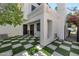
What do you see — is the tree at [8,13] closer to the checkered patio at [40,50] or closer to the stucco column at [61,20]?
the checkered patio at [40,50]

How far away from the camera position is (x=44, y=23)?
4492mm

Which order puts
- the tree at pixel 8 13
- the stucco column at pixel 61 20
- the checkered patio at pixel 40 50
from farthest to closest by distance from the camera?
1. the stucco column at pixel 61 20
2. the checkered patio at pixel 40 50
3. the tree at pixel 8 13

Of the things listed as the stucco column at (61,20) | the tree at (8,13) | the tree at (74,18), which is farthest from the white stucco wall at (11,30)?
the tree at (74,18)

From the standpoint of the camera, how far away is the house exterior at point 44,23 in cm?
459

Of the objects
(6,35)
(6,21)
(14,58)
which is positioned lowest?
(14,58)

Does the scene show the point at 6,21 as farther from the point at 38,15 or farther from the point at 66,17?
the point at 66,17

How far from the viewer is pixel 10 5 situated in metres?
3.28

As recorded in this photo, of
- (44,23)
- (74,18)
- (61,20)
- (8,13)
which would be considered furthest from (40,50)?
(61,20)

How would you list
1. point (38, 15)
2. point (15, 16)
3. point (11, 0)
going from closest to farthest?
point (11, 0)
point (15, 16)
point (38, 15)

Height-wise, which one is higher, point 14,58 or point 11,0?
point 11,0

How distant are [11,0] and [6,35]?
3152mm

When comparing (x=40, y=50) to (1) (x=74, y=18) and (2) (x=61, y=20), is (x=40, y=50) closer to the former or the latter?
(1) (x=74, y=18)

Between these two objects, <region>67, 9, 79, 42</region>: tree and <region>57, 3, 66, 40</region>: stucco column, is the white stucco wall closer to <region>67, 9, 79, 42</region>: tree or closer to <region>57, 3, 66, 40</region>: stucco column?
<region>57, 3, 66, 40</region>: stucco column

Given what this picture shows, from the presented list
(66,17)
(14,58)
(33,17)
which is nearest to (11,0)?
(14,58)
